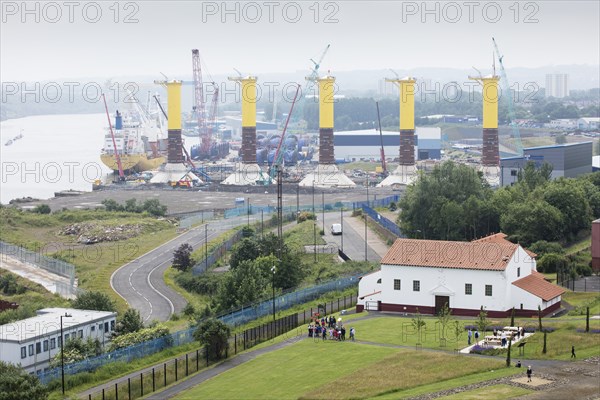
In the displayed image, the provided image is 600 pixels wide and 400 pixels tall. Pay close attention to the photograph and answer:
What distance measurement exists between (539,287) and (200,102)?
272 feet

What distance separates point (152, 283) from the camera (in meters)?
38.4

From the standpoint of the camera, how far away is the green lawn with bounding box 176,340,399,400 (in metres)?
21.0

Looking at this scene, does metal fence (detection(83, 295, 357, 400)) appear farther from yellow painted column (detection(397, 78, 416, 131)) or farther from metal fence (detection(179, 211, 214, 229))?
yellow painted column (detection(397, 78, 416, 131))

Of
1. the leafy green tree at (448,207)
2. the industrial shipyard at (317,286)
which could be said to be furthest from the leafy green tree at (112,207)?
the leafy green tree at (448,207)

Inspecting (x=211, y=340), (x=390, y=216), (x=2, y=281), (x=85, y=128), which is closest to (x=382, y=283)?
(x=211, y=340)

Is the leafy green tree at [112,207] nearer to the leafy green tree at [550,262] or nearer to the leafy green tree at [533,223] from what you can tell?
the leafy green tree at [533,223]

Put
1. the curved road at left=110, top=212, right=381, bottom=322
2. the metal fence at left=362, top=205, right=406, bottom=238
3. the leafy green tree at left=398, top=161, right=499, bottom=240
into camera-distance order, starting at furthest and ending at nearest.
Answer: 1. the metal fence at left=362, top=205, right=406, bottom=238
2. the leafy green tree at left=398, top=161, right=499, bottom=240
3. the curved road at left=110, top=212, right=381, bottom=322

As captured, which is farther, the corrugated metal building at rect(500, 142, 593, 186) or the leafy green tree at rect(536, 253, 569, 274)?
the corrugated metal building at rect(500, 142, 593, 186)

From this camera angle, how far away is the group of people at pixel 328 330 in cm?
2488

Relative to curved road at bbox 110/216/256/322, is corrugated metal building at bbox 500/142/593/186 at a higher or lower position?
higher

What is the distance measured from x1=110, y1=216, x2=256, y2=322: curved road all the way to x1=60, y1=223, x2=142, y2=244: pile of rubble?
10.1ft

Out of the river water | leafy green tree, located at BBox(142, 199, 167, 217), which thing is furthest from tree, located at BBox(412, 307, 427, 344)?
the river water

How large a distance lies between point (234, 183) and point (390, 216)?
97.3ft

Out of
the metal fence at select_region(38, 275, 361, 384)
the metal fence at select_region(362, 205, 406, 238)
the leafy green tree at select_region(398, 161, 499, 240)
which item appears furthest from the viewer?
the metal fence at select_region(362, 205, 406, 238)
